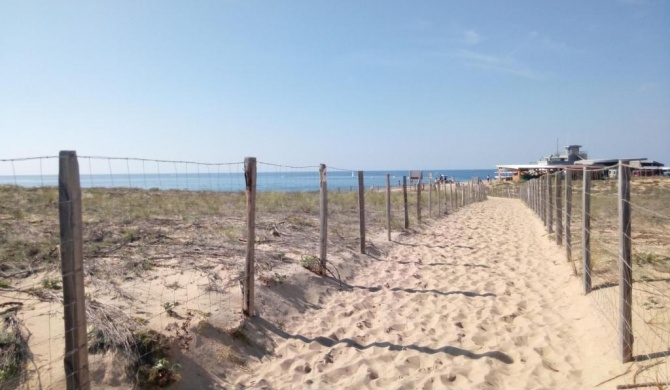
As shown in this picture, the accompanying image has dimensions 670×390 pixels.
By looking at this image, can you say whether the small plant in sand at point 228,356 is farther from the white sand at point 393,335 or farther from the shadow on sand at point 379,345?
the shadow on sand at point 379,345

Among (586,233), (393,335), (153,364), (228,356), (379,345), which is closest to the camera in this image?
(153,364)

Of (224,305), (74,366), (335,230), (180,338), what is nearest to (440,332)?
(224,305)

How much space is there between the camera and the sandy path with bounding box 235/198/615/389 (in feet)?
12.7

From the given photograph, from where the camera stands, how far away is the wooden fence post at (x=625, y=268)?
376cm

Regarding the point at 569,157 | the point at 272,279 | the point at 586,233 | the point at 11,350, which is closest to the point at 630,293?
the point at 586,233

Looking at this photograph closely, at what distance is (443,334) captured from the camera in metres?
4.83

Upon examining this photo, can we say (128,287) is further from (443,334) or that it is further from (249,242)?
(443,334)

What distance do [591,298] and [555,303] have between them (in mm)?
449

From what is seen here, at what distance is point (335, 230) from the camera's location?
11.0 metres

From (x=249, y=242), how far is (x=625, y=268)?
11.9 ft

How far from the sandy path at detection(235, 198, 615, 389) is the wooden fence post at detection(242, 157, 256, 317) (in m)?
0.36

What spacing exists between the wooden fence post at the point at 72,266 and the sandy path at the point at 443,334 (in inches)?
55.0

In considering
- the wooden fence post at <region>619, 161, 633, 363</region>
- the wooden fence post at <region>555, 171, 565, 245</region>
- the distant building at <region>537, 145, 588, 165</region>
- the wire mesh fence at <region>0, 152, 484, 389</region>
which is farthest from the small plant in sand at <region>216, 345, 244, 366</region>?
the distant building at <region>537, 145, 588, 165</region>

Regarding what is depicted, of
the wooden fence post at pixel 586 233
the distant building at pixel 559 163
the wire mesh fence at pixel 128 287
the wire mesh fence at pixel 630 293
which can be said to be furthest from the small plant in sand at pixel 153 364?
the distant building at pixel 559 163
